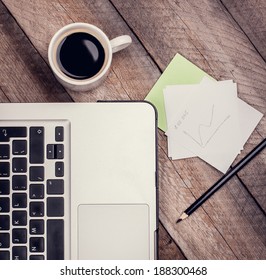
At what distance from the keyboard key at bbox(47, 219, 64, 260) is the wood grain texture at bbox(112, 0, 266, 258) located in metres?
0.15

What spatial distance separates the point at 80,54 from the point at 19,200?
212 millimetres

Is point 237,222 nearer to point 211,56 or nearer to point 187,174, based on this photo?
point 187,174


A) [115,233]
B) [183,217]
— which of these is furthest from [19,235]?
[183,217]

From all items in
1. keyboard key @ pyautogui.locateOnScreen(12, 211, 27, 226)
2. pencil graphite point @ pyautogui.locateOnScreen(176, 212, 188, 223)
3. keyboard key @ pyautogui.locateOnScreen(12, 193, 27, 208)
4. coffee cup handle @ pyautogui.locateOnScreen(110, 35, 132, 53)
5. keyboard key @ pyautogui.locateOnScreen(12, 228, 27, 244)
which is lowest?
keyboard key @ pyautogui.locateOnScreen(12, 228, 27, 244)

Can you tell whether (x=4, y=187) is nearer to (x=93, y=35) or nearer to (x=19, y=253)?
Answer: (x=19, y=253)

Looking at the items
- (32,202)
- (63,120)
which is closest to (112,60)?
(63,120)

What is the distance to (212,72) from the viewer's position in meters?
0.77

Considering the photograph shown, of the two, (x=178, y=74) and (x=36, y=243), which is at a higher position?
(x=178, y=74)

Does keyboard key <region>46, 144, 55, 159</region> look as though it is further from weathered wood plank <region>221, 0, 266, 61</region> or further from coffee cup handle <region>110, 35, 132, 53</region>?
weathered wood plank <region>221, 0, 266, 61</region>

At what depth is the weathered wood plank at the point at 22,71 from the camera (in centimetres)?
75

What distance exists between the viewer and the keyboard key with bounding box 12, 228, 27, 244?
0.68m

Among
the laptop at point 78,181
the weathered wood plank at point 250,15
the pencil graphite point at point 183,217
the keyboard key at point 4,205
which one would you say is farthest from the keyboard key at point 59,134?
the weathered wood plank at point 250,15

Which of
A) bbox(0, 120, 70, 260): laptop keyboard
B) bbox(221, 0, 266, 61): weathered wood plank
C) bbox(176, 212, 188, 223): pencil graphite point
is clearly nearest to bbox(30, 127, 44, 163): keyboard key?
bbox(0, 120, 70, 260): laptop keyboard

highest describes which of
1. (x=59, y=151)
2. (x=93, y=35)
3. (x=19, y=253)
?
(x=93, y=35)
